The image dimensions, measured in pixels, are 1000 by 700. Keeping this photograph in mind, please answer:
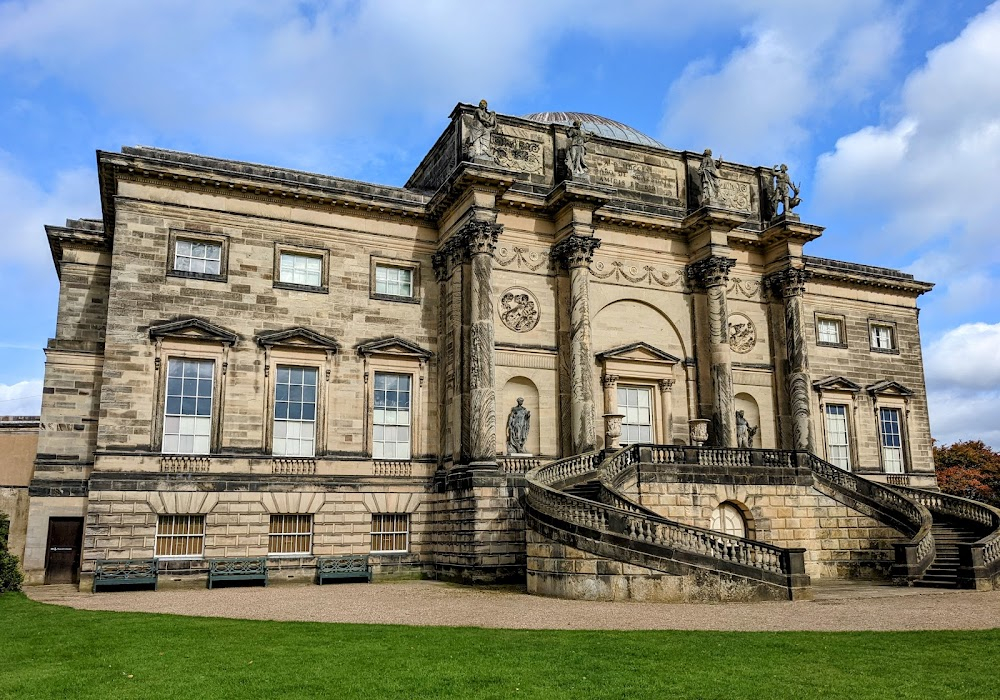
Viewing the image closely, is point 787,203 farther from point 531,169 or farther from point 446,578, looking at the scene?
point 446,578

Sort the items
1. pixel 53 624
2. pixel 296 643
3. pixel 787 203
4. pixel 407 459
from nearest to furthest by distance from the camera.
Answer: pixel 296 643
pixel 53 624
pixel 407 459
pixel 787 203

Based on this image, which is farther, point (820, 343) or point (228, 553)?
point (820, 343)

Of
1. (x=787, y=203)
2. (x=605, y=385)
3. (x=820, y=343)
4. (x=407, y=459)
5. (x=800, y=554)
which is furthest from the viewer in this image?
(x=820, y=343)

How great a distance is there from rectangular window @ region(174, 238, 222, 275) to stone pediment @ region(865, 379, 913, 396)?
27615 mm

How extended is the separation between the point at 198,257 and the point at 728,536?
722 inches

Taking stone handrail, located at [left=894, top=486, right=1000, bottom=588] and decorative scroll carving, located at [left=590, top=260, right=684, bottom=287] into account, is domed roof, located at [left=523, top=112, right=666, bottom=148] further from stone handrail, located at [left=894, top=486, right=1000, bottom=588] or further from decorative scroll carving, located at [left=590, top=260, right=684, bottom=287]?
stone handrail, located at [left=894, top=486, right=1000, bottom=588]

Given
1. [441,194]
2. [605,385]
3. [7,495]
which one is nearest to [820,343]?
[605,385]

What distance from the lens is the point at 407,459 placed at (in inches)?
1081

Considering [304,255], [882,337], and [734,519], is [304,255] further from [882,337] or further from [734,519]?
[882,337]

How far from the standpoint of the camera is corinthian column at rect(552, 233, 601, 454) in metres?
27.6

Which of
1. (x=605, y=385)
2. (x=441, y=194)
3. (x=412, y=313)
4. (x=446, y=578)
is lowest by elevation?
(x=446, y=578)

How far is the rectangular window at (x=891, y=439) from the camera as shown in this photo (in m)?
35.7

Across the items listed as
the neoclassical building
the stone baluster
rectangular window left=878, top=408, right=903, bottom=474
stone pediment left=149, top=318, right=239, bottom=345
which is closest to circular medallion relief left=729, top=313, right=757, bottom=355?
the neoclassical building

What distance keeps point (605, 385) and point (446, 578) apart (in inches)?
357
